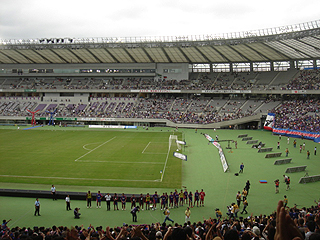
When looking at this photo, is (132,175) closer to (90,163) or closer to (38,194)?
(90,163)

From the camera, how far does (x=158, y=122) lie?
241 ft

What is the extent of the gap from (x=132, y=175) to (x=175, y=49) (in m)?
53.3

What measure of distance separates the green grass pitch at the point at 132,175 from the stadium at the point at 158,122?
0.14 meters

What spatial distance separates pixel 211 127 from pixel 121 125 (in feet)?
82.2

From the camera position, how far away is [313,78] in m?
69.1

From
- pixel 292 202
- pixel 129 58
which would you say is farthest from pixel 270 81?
pixel 292 202

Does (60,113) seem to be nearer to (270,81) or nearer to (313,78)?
(270,81)

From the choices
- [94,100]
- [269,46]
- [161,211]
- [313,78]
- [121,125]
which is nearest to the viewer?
[161,211]

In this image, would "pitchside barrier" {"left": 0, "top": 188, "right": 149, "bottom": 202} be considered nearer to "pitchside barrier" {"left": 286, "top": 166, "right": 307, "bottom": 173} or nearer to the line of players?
the line of players

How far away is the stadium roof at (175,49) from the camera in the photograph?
59719 mm

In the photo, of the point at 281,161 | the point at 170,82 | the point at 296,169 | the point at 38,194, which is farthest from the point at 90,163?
the point at 170,82

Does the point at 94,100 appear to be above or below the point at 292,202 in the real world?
above

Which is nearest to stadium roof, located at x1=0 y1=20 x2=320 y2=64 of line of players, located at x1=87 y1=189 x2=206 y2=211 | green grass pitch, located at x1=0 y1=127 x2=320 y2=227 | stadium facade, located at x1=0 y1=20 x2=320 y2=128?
stadium facade, located at x1=0 y1=20 x2=320 y2=128

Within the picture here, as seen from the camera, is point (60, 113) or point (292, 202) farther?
point (60, 113)
